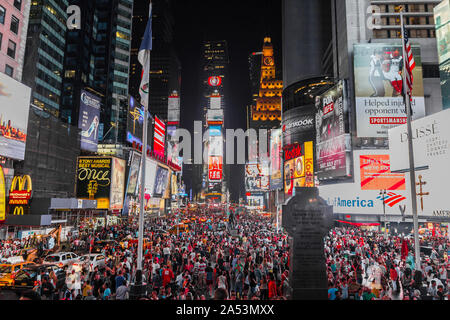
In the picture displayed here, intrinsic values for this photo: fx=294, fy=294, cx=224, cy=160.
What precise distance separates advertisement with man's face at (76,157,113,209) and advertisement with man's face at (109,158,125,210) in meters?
0.70

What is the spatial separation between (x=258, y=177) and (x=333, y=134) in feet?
164

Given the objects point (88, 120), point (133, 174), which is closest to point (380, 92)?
point (133, 174)

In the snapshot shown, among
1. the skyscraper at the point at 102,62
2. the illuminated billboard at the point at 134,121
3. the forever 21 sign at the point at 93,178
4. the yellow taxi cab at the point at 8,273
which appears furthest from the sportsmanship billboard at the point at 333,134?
the skyscraper at the point at 102,62

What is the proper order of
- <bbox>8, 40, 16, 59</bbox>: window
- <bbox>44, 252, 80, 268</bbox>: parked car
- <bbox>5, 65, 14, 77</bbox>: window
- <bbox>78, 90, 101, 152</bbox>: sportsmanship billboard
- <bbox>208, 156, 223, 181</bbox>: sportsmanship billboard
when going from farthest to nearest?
<bbox>208, 156, 223, 181</bbox>: sportsmanship billboard → <bbox>78, 90, 101, 152</bbox>: sportsmanship billboard → <bbox>8, 40, 16, 59</bbox>: window → <bbox>5, 65, 14, 77</bbox>: window → <bbox>44, 252, 80, 268</bbox>: parked car

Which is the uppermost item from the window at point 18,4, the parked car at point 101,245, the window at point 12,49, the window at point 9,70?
the window at point 18,4

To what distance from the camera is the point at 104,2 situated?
312 ft

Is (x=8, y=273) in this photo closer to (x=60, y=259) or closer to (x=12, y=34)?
(x=60, y=259)

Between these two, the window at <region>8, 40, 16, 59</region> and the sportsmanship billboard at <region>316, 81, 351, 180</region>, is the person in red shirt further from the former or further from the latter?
the window at <region>8, 40, 16, 59</region>

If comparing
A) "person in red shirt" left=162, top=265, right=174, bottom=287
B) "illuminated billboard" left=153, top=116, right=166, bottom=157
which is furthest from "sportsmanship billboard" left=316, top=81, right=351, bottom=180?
"illuminated billboard" left=153, top=116, right=166, bottom=157

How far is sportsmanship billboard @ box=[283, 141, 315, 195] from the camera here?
184 feet

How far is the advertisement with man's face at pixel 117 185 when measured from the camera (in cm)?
4534

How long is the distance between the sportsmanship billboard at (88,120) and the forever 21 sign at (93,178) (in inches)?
117

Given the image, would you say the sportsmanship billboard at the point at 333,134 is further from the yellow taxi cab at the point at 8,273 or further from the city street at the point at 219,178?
the yellow taxi cab at the point at 8,273

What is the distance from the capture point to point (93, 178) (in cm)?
4631
